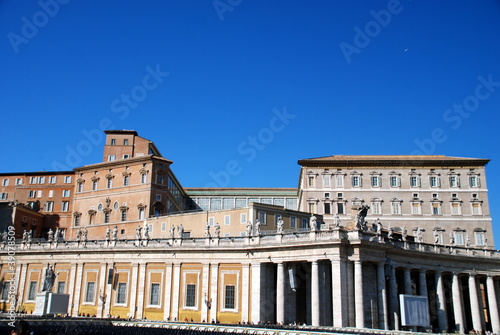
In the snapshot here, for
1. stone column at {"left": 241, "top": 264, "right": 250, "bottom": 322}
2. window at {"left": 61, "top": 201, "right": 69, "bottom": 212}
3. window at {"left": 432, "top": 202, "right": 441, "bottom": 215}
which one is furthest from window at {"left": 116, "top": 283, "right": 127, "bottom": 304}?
window at {"left": 432, "top": 202, "right": 441, "bottom": 215}

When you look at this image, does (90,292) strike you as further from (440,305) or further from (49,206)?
(440,305)

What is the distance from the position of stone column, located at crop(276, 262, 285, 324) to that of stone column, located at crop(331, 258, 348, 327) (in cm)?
450

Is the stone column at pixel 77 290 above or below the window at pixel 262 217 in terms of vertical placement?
below

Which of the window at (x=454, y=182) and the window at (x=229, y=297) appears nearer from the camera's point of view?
the window at (x=229, y=297)

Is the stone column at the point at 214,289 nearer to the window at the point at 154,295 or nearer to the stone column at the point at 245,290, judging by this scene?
the stone column at the point at 245,290

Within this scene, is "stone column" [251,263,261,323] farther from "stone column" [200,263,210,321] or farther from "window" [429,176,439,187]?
"window" [429,176,439,187]

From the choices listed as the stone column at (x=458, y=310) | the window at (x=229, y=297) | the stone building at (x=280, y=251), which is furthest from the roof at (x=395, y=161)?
the window at (x=229, y=297)

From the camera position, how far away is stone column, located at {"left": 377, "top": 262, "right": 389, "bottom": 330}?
40.7 metres

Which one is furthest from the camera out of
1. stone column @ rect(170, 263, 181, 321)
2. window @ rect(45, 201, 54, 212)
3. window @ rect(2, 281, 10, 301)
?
window @ rect(45, 201, 54, 212)

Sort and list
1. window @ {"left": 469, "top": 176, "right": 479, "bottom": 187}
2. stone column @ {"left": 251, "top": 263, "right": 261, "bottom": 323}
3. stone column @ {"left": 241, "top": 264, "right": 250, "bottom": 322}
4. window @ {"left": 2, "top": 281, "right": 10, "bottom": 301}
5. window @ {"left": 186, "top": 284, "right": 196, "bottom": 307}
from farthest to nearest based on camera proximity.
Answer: window @ {"left": 469, "top": 176, "right": 479, "bottom": 187} → window @ {"left": 2, "top": 281, "right": 10, "bottom": 301} → window @ {"left": 186, "top": 284, "right": 196, "bottom": 307} → stone column @ {"left": 241, "top": 264, "right": 250, "bottom": 322} → stone column @ {"left": 251, "top": 263, "right": 261, "bottom": 323}

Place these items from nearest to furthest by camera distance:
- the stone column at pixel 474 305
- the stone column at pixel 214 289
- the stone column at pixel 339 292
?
the stone column at pixel 339 292 < the stone column at pixel 214 289 < the stone column at pixel 474 305

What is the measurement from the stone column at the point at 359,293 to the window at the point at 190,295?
589 inches

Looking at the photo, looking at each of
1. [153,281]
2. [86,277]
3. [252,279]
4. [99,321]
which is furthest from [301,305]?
[86,277]

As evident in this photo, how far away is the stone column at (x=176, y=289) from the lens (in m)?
46.5
